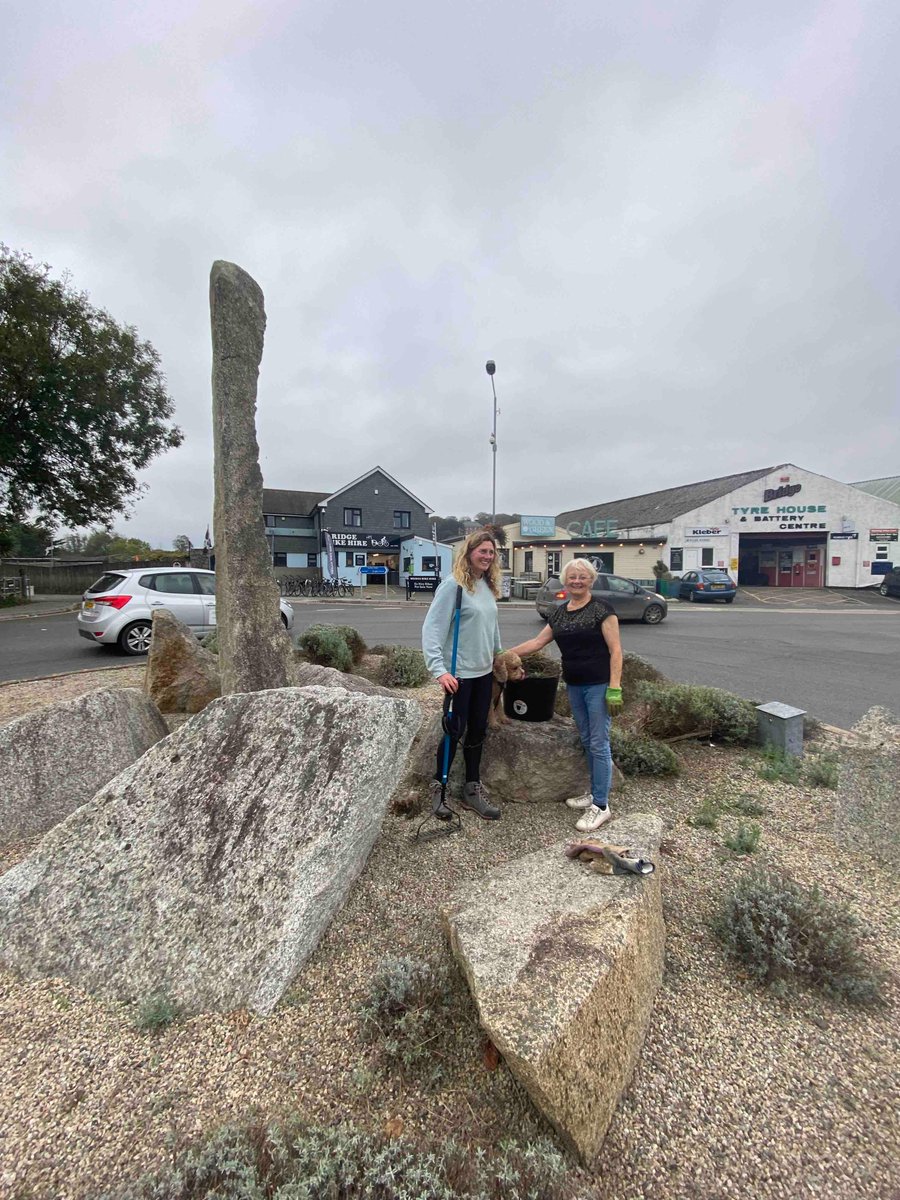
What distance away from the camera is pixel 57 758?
10.8ft

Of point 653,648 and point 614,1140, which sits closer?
point 614,1140

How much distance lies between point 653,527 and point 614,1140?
32.5 meters

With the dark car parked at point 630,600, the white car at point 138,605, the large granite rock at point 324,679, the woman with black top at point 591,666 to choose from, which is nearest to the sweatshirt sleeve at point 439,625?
the woman with black top at point 591,666

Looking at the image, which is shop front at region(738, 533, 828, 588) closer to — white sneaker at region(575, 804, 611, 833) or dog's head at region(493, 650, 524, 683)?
dog's head at region(493, 650, 524, 683)

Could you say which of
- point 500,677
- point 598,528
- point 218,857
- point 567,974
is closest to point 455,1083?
point 567,974

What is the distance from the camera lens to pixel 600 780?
3.26m

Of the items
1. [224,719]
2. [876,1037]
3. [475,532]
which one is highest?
[475,532]

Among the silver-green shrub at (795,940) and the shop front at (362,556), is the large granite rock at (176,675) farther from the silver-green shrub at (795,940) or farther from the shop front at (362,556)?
the shop front at (362,556)

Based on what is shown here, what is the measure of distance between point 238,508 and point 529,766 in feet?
9.31

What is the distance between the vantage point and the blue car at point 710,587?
2391cm

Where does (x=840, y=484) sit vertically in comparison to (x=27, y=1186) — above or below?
above

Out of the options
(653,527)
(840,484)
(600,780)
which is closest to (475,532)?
(600,780)

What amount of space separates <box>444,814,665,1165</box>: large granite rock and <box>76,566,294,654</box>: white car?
756cm

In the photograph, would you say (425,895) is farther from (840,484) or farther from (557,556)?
(840,484)
